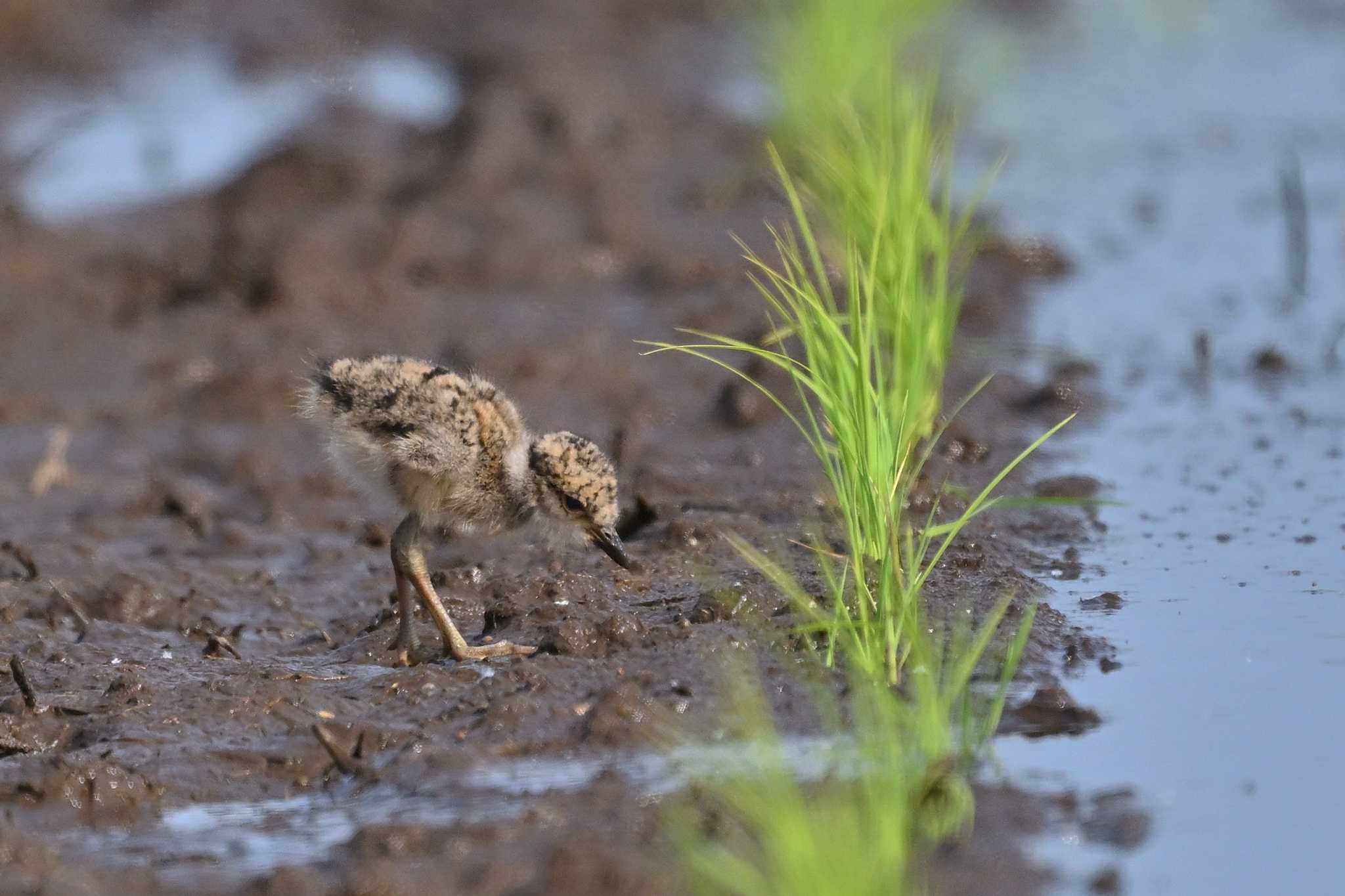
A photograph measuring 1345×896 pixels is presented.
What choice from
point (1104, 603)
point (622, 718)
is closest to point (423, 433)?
point (622, 718)

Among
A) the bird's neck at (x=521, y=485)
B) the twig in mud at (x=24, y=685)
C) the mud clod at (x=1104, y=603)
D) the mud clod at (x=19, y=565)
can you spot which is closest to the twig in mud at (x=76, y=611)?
the mud clod at (x=19, y=565)

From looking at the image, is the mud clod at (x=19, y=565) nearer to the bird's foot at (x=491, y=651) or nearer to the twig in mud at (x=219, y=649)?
the twig in mud at (x=219, y=649)

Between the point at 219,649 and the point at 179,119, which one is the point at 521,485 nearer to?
the point at 219,649

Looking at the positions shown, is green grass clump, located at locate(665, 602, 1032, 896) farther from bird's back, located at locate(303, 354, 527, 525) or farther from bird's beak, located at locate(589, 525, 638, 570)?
bird's back, located at locate(303, 354, 527, 525)

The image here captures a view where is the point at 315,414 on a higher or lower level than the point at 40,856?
higher

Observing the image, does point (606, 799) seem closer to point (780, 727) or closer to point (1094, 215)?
point (780, 727)

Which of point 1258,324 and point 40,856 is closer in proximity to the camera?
point 40,856

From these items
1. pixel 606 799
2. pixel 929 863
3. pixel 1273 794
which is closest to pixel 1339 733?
pixel 1273 794
